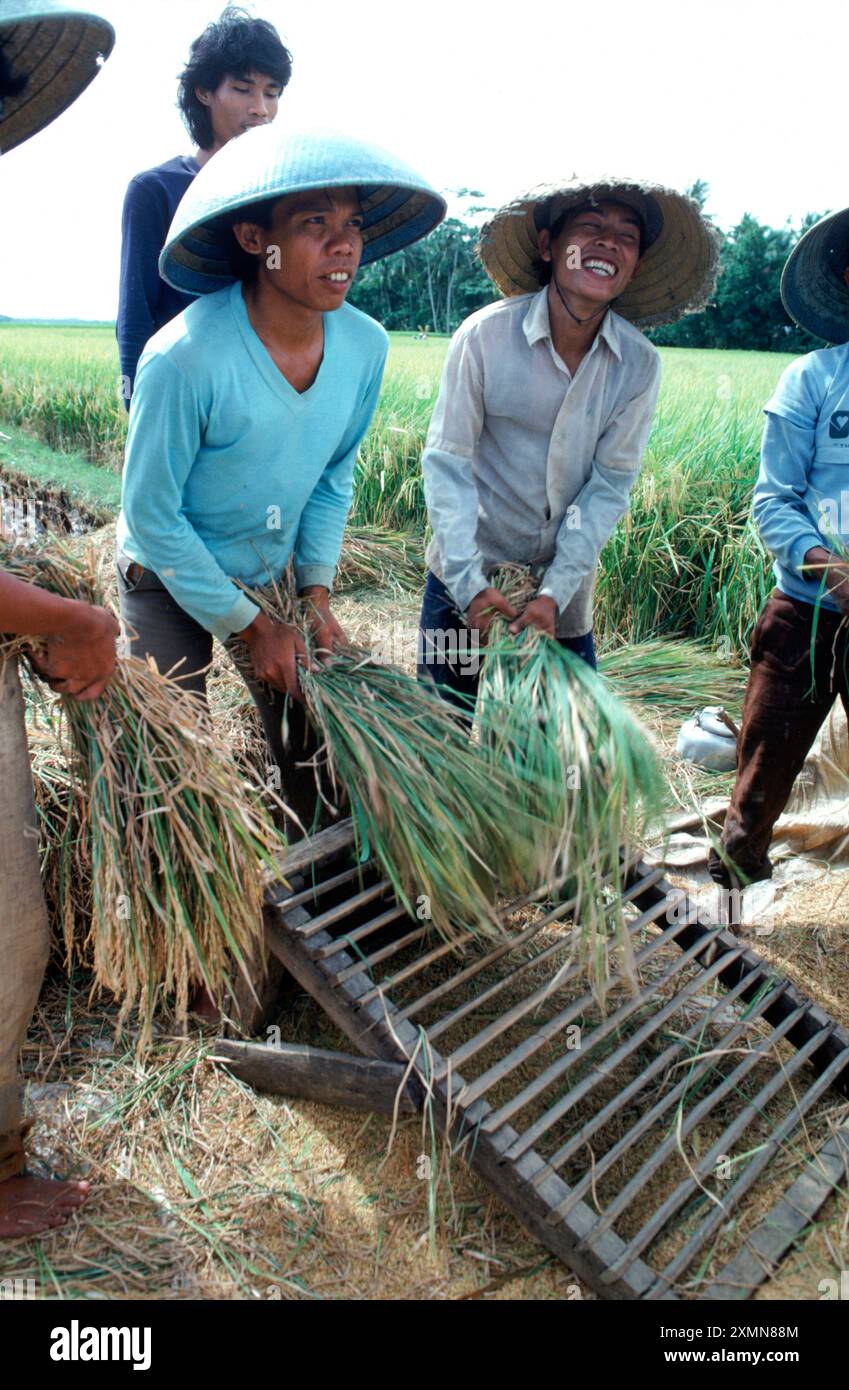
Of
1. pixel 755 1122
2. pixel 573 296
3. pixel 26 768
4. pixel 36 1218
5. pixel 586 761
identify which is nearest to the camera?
pixel 26 768

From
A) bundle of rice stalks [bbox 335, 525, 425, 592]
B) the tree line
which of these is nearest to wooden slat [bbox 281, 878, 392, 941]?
bundle of rice stalks [bbox 335, 525, 425, 592]

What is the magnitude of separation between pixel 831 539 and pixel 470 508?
0.90 meters

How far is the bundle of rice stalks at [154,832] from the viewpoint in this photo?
1.64m

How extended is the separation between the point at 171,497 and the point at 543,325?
3.25 feet

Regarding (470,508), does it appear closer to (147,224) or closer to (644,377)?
(644,377)

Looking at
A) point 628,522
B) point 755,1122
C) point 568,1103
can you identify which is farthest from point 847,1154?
point 628,522

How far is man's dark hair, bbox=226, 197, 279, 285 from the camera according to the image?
1.87 m

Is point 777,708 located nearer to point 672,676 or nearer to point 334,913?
point 334,913

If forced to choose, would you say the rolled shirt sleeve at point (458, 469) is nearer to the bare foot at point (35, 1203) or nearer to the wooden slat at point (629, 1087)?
the wooden slat at point (629, 1087)

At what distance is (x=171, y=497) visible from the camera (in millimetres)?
1887

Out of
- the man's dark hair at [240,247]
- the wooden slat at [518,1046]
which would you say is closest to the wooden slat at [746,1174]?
the wooden slat at [518,1046]

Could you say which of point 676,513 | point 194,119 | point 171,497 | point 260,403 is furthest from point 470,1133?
point 676,513

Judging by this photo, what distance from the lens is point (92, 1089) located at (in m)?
2.07

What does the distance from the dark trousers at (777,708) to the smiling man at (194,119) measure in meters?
1.84
